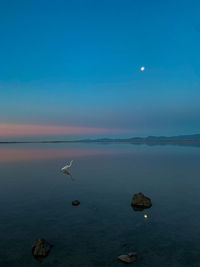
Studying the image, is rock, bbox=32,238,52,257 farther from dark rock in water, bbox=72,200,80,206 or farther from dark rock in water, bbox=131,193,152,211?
dark rock in water, bbox=131,193,152,211

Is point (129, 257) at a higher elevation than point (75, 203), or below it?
higher

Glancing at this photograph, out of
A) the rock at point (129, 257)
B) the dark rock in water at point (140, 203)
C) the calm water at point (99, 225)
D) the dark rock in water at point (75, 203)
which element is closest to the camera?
the rock at point (129, 257)

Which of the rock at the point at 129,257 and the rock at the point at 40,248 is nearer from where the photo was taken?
the rock at the point at 129,257

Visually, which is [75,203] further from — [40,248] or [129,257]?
[129,257]

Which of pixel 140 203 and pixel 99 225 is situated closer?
pixel 99 225

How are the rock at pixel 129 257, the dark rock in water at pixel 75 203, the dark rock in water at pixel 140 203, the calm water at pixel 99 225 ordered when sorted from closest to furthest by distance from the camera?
the rock at pixel 129 257
the calm water at pixel 99 225
the dark rock in water at pixel 140 203
the dark rock in water at pixel 75 203

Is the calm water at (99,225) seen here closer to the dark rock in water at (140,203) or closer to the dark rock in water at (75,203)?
the dark rock in water at (75,203)

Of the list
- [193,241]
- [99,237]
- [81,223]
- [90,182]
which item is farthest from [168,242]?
[90,182]

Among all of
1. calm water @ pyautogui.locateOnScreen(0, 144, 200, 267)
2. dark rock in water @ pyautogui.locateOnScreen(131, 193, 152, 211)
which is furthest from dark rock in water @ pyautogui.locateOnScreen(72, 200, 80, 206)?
dark rock in water @ pyautogui.locateOnScreen(131, 193, 152, 211)

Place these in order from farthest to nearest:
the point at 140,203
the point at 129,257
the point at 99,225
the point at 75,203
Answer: the point at 75,203
the point at 140,203
the point at 99,225
the point at 129,257

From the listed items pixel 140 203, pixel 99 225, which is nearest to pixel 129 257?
pixel 99 225

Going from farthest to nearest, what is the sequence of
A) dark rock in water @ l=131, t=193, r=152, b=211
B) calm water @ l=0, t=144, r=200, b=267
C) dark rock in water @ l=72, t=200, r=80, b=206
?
dark rock in water @ l=72, t=200, r=80, b=206, dark rock in water @ l=131, t=193, r=152, b=211, calm water @ l=0, t=144, r=200, b=267

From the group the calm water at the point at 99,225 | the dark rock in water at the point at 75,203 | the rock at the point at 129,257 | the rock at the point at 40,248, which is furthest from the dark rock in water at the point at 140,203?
the rock at the point at 40,248

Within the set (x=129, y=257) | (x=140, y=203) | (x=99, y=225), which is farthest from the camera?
(x=140, y=203)
